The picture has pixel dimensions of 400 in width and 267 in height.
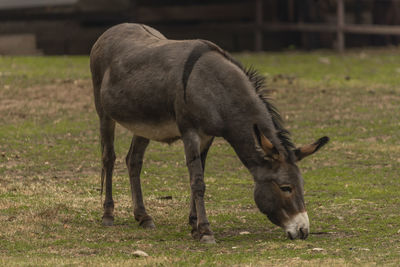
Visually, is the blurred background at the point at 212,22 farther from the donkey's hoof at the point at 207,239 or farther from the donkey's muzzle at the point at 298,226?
the donkey's muzzle at the point at 298,226

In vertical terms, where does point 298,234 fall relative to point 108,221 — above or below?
above

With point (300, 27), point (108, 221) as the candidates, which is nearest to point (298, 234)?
point (108, 221)

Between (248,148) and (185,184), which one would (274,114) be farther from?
(185,184)

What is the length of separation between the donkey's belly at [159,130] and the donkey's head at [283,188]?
37.6 inches

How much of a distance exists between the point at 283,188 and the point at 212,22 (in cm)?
1811

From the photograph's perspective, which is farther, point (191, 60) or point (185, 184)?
point (185, 184)

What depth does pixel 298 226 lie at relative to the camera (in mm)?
7070

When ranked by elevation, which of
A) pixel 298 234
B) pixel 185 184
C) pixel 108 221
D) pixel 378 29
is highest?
pixel 298 234

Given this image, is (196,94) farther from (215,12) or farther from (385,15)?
(385,15)

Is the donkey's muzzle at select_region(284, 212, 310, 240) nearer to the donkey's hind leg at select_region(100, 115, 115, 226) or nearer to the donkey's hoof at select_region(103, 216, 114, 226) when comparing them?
the donkey's hoof at select_region(103, 216, 114, 226)

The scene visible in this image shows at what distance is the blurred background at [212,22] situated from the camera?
21.1 meters

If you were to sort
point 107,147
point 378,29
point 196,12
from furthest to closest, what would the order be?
point 196,12 < point 378,29 < point 107,147

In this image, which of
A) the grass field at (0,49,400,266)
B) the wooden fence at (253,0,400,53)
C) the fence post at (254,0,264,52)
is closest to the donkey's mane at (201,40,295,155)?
the grass field at (0,49,400,266)

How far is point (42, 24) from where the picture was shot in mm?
21328
